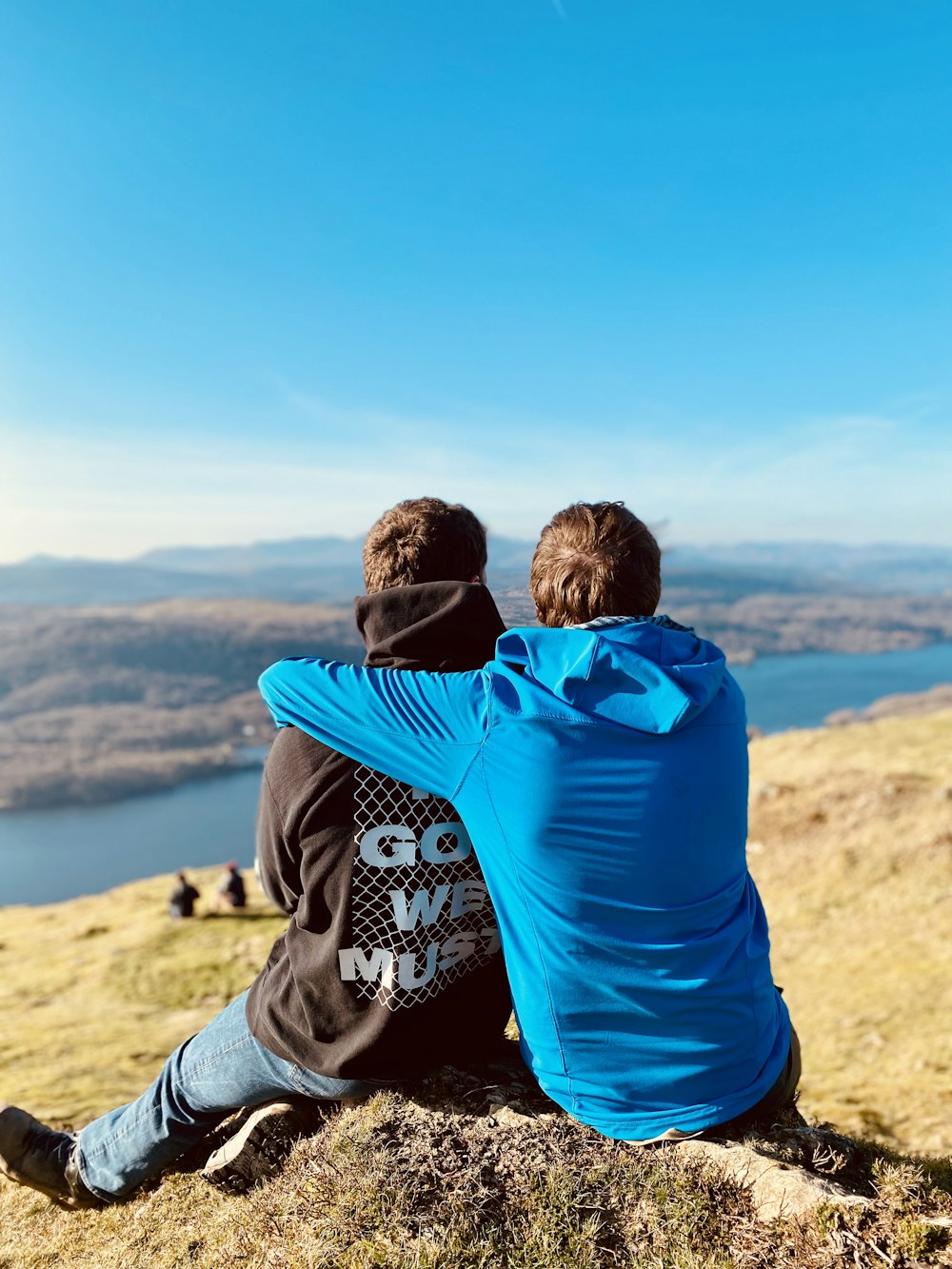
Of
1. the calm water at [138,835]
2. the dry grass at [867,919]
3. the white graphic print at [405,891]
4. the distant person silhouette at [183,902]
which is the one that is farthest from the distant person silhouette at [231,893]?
the calm water at [138,835]

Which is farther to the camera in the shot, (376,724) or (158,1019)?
(158,1019)

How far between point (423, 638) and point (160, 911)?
21340mm

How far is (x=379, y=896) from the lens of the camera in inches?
139

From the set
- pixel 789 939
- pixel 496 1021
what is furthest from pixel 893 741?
pixel 496 1021

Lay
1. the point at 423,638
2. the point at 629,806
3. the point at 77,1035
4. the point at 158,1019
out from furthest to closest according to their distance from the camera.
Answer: the point at 158,1019 → the point at 77,1035 → the point at 423,638 → the point at 629,806

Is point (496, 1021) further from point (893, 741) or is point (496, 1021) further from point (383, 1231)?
point (893, 741)

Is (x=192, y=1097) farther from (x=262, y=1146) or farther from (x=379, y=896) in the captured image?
(x=379, y=896)

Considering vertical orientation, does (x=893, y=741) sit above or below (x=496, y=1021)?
below

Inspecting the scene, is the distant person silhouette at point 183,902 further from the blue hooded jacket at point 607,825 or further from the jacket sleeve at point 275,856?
the blue hooded jacket at point 607,825

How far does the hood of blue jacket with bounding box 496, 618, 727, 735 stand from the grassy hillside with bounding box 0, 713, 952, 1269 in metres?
2.08

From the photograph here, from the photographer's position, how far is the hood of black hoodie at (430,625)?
346 cm

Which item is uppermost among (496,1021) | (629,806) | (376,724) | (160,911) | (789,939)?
(376,724)

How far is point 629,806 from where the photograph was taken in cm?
302

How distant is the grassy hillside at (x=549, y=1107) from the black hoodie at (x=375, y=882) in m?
0.58
